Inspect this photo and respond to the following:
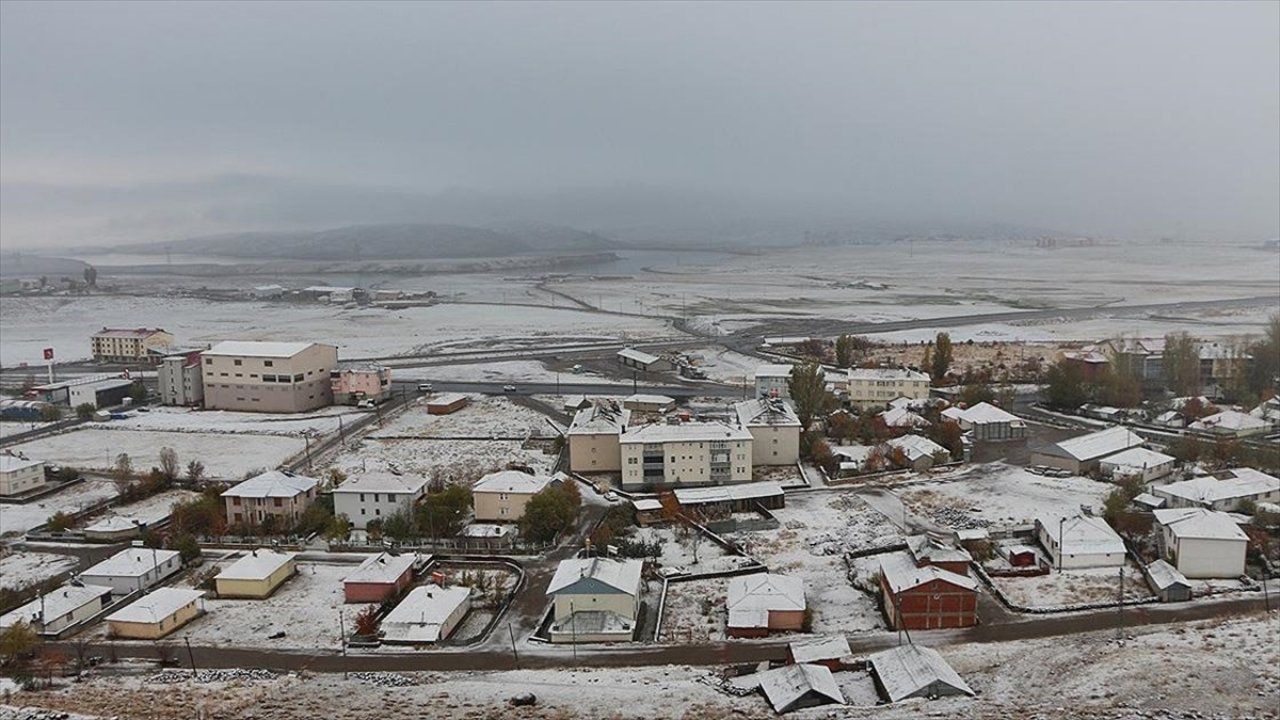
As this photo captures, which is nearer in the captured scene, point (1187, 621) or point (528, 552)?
point (1187, 621)

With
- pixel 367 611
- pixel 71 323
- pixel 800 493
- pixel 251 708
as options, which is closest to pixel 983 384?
pixel 800 493

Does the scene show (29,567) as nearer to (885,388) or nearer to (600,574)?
(600,574)

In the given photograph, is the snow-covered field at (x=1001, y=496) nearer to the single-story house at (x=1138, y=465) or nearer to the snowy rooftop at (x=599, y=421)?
the single-story house at (x=1138, y=465)

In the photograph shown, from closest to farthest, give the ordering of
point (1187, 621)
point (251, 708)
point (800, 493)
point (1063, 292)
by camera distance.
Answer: point (251, 708)
point (1187, 621)
point (800, 493)
point (1063, 292)

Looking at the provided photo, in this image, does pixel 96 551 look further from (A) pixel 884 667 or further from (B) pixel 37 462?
(A) pixel 884 667

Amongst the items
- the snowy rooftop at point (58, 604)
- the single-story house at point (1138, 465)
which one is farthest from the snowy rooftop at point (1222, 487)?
the snowy rooftop at point (58, 604)

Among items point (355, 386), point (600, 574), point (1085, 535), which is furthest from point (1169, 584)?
point (355, 386)

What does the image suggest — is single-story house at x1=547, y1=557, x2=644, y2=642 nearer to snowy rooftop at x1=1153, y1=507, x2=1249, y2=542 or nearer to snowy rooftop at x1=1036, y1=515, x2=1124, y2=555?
snowy rooftop at x1=1036, y1=515, x2=1124, y2=555
